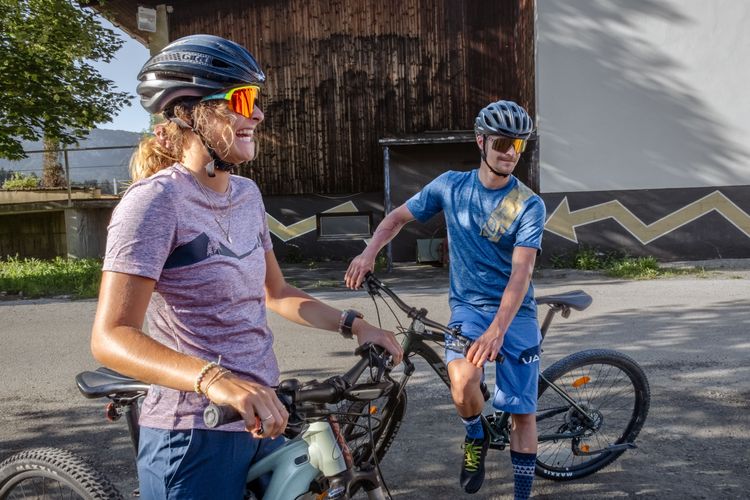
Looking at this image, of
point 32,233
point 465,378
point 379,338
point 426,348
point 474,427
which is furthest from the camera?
point 32,233

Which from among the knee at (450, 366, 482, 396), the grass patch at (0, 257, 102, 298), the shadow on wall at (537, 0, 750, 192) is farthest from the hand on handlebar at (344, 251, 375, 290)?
the shadow on wall at (537, 0, 750, 192)

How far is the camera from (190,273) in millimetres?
1766

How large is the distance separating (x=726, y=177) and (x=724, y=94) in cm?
172

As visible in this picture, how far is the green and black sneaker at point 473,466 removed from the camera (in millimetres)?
3434

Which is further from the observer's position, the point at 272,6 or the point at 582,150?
the point at 272,6

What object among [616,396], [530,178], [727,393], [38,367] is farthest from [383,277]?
[616,396]

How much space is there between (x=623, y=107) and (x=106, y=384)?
1323cm

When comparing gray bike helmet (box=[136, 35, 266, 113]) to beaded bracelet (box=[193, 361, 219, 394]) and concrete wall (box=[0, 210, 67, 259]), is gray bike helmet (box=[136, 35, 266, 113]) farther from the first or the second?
concrete wall (box=[0, 210, 67, 259])

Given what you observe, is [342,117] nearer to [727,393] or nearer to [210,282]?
[727,393]

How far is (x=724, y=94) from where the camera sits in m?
13.1

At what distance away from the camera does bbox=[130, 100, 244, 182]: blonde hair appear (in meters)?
1.90

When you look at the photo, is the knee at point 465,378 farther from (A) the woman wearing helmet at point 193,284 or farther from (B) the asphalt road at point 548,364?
(A) the woman wearing helmet at point 193,284

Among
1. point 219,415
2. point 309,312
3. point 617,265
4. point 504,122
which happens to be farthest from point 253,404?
point 617,265

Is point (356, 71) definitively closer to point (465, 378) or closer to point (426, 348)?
point (426, 348)
